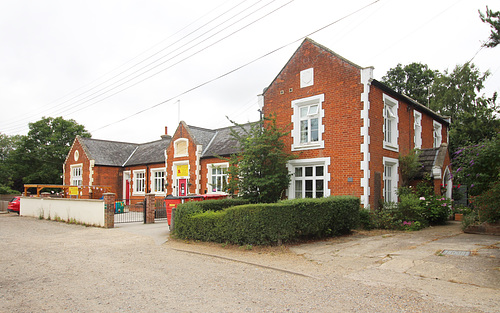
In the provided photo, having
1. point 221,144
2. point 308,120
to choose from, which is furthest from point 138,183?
point 308,120

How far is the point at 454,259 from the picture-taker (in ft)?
25.7

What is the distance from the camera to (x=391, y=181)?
15727mm

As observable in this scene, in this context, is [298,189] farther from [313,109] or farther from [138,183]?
[138,183]

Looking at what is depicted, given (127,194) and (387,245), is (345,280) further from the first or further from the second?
(127,194)

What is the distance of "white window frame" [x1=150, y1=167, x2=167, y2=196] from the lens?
28.8 m

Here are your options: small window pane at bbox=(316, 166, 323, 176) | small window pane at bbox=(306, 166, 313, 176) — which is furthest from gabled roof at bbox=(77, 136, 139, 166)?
small window pane at bbox=(316, 166, 323, 176)

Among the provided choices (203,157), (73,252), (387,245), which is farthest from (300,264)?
(203,157)

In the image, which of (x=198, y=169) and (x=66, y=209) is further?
(x=198, y=169)

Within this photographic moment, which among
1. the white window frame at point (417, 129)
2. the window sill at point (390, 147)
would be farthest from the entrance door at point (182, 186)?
the white window frame at point (417, 129)

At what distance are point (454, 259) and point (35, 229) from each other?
57.1ft

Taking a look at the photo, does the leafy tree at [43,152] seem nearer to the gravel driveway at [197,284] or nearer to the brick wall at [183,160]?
the brick wall at [183,160]

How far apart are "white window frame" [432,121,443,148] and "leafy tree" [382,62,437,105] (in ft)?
57.6

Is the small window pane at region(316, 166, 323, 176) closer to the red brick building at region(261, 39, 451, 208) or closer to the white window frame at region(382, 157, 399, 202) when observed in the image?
the red brick building at region(261, 39, 451, 208)

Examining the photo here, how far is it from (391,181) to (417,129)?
432 cm
